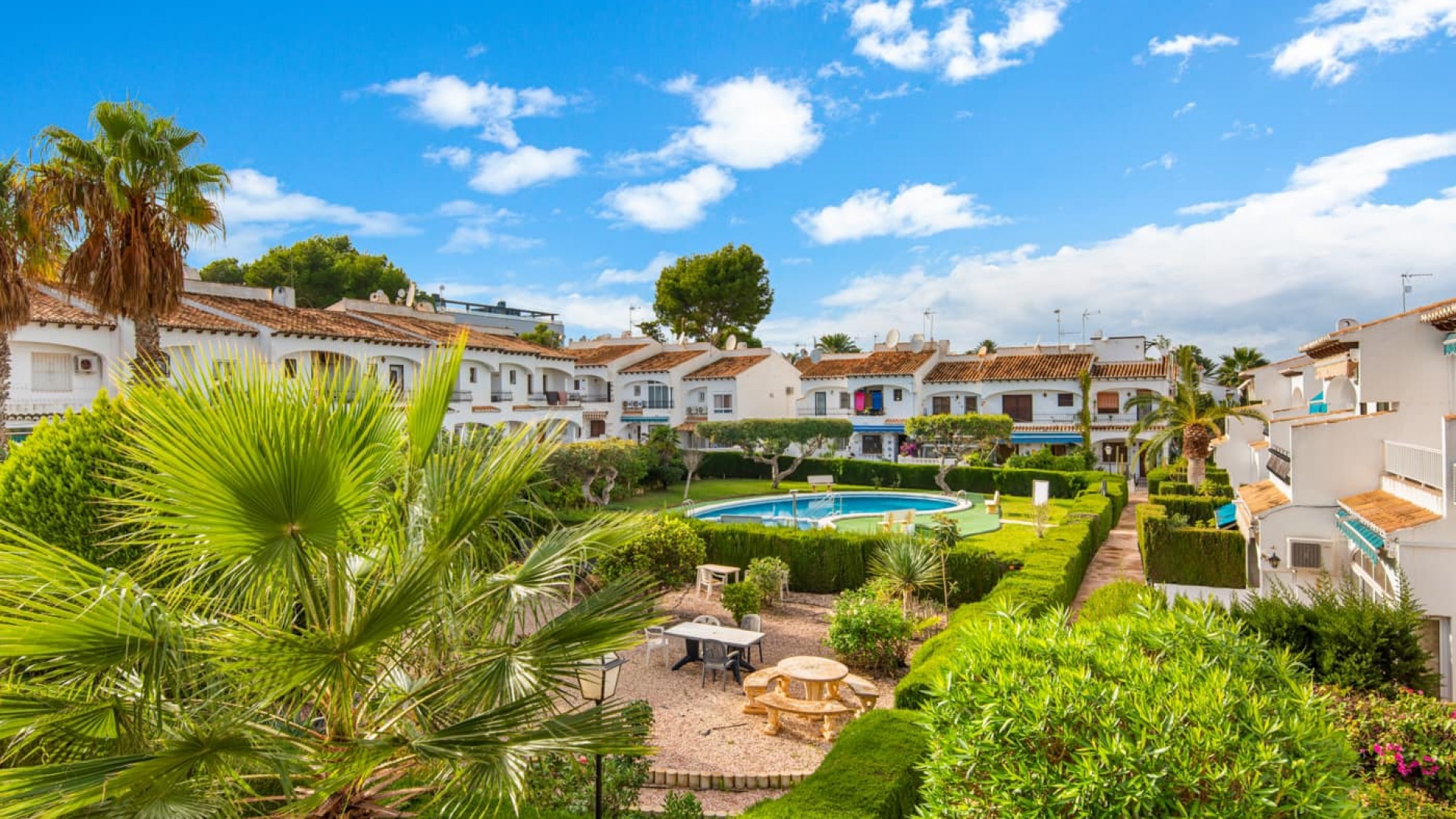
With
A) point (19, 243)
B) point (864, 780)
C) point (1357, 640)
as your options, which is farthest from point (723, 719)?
point (19, 243)

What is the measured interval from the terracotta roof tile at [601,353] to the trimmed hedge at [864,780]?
46.1 metres

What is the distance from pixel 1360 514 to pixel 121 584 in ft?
50.7

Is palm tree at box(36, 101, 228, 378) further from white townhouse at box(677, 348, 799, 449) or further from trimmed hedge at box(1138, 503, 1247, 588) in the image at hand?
white townhouse at box(677, 348, 799, 449)

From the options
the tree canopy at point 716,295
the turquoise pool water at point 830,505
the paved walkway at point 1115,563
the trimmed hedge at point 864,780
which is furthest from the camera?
the tree canopy at point 716,295

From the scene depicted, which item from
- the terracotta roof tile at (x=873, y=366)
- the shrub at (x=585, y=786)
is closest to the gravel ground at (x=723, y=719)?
the shrub at (x=585, y=786)

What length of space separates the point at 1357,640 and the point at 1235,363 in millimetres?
62262

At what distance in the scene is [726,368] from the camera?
51.4 metres

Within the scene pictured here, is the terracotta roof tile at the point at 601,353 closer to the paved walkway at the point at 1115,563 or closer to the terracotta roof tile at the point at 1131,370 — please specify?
the terracotta roof tile at the point at 1131,370

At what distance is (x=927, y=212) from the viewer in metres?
26.4

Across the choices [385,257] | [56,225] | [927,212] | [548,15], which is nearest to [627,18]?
[548,15]

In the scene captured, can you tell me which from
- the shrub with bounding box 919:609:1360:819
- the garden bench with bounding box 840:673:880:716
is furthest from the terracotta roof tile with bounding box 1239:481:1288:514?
the shrub with bounding box 919:609:1360:819

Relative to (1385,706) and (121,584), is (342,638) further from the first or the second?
(1385,706)

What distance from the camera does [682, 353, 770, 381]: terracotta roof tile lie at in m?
50.1

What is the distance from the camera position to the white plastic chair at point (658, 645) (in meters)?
13.8
